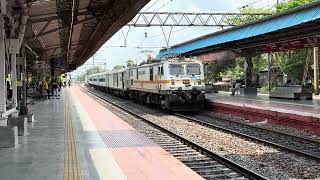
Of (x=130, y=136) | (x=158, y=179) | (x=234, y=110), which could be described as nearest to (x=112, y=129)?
(x=130, y=136)

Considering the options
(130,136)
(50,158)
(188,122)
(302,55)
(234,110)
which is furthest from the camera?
(302,55)

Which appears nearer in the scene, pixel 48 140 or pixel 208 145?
pixel 48 140

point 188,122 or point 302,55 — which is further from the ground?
point 302,55

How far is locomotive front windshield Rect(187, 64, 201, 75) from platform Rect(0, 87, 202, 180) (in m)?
10.7

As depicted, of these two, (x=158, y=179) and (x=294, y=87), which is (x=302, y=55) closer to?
(x=294, y=87)

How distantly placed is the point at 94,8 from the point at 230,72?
50365mm

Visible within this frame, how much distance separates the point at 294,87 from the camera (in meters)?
26.3

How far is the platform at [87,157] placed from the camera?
8.09 m

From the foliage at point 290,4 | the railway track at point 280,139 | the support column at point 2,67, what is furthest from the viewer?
the foliage at point 290,4

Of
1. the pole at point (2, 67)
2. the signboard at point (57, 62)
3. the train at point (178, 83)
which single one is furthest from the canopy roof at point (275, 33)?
the pole at point (2, 67)

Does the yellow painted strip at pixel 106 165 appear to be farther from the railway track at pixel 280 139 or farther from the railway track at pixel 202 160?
the railway track at pixel 280 139

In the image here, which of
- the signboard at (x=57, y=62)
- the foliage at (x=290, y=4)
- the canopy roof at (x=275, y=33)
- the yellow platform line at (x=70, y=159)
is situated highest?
the foliage at (x=290, y=4)

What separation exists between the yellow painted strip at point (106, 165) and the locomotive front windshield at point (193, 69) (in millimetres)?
14806

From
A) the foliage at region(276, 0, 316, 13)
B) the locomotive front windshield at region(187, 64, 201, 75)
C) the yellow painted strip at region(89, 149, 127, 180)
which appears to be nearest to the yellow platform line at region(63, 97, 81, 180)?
the yellow painted strip at region(89, 149, 127, 180)
